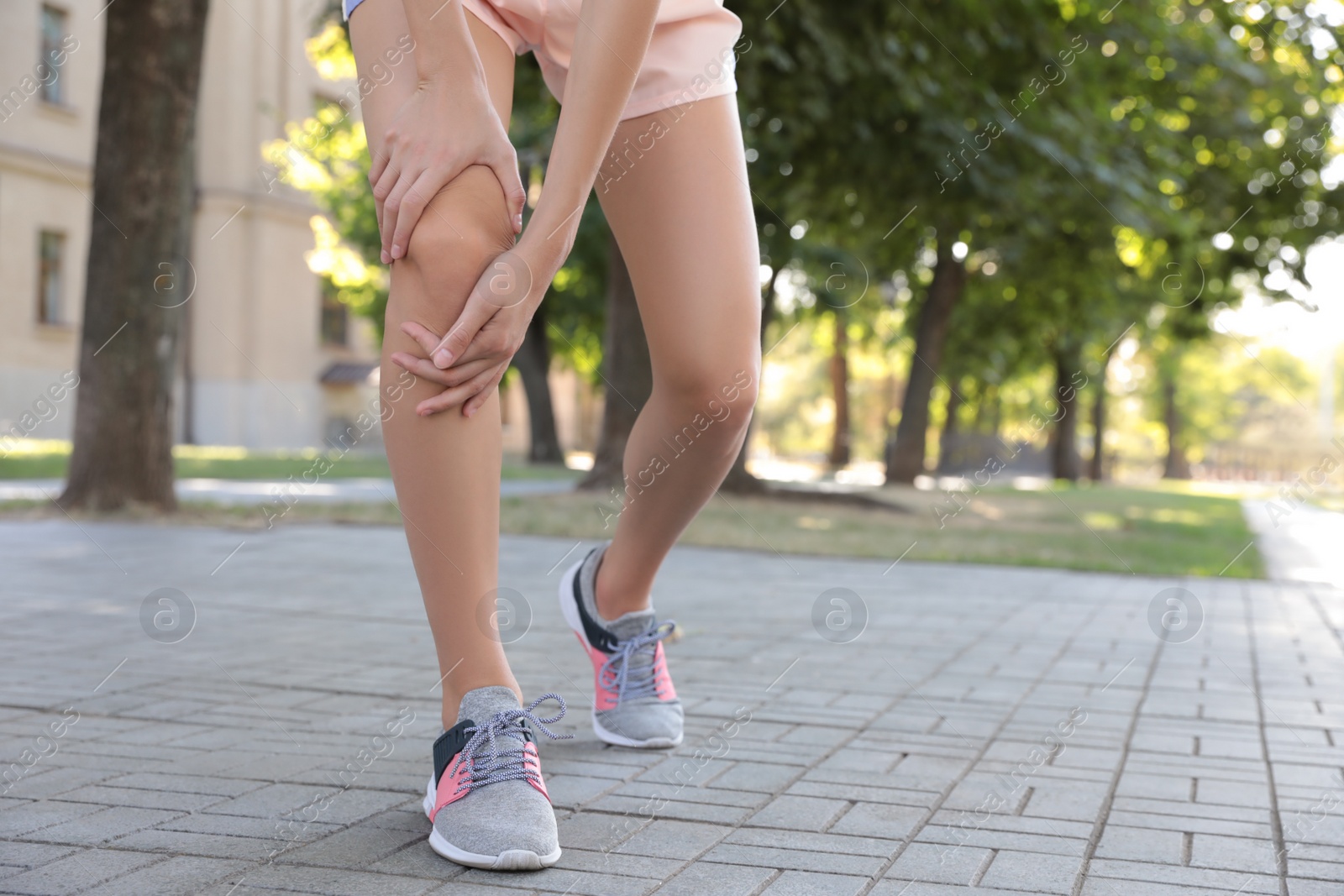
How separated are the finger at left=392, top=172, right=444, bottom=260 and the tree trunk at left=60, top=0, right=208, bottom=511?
7432mm

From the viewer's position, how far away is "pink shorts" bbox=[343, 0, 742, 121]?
2316 mm

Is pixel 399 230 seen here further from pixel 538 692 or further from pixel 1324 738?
pixel 1324 738

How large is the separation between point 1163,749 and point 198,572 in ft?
14.8

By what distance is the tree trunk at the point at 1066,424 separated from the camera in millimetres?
27234

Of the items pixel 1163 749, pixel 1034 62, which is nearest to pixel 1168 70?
pixel 1034 62

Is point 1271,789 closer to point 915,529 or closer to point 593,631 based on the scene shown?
point 593,631

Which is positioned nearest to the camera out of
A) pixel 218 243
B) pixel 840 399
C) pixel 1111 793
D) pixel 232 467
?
pixel 1111 793

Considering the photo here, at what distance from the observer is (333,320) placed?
30609 millimetres

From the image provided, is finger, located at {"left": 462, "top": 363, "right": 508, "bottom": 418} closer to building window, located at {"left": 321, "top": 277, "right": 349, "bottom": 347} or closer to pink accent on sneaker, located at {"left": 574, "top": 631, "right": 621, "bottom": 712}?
pink accent on sneaker, located at {"left": 574, "top": 631, "right": 621, "bottom": 712}

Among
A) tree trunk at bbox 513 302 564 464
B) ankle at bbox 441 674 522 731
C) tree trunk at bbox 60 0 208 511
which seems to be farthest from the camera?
tree trunk at bbox 513 302 564 464

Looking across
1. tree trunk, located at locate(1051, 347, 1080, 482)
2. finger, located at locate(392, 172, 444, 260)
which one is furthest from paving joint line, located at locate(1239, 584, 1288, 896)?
tree trunk, located at locate(1051, 347, 1080, 482)

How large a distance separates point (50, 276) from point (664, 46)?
24.2 meters

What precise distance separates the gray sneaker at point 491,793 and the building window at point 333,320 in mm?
28956

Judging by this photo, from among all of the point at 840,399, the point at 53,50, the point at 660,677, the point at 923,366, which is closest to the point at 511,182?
the point at 660,677
